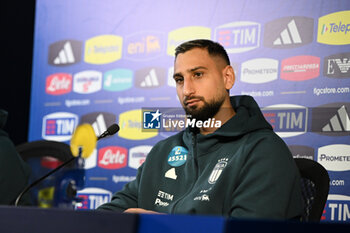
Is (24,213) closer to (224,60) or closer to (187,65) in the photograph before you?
(187,65)

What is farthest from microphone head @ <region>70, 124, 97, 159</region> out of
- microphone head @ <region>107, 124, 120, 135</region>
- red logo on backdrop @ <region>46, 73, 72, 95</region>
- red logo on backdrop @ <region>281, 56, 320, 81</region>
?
red logo on backdrop @ <region>46, 73, 72, 95</region>

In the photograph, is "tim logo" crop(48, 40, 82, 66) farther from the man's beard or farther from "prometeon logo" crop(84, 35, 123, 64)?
the man's beard

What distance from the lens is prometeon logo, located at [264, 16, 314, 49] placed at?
8.13ft

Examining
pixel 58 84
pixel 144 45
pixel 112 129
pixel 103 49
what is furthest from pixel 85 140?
pixel 58 84

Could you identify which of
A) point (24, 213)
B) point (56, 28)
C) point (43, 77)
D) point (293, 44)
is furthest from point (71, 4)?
point (24, 213)

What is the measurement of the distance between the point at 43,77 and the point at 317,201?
231 centimetres

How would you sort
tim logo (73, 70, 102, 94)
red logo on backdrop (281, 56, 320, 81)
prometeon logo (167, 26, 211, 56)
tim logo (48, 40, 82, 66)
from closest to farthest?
red logo on backdrop (281, 56, 320, 81)
prometeon logo (167, 26, 211, 56)
tim logo (73, 70, 102, 94)
tim logo (48, 40, 82, 66)

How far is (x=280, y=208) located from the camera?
1.49 meters

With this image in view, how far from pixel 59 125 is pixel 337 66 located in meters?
1.77

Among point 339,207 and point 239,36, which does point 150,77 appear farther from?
point 339,207

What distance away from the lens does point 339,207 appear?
2.24 metres

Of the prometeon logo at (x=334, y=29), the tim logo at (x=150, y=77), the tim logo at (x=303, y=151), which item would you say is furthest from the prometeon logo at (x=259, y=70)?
the tim logo at (x=150, y=77)

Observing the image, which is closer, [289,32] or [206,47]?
[206,47]

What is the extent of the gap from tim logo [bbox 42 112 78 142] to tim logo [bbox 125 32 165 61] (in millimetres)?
537
